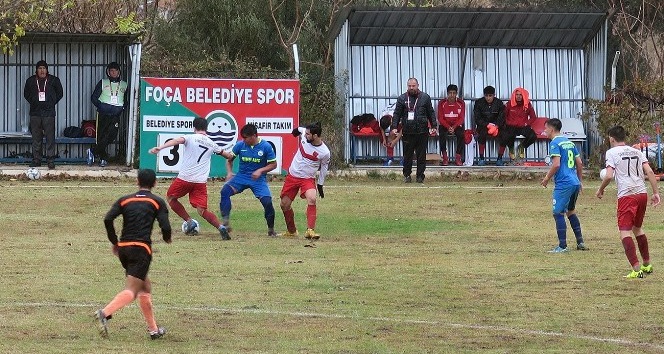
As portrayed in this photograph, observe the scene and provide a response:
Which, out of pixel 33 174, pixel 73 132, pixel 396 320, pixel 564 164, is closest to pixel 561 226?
pixel 564 164

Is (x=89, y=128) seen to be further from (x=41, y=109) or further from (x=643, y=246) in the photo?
(x=643, y=246)

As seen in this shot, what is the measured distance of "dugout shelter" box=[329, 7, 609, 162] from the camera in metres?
30.0

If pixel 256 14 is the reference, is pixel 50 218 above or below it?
below

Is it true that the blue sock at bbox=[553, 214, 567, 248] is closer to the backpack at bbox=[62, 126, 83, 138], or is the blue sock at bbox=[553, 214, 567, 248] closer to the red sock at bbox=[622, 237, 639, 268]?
the red sock at bbox=[622, 237, 639, 268]

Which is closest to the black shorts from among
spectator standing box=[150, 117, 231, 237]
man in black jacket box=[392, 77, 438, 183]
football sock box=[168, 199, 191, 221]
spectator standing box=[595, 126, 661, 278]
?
spectator standing box=[595, 126, 661, 278]

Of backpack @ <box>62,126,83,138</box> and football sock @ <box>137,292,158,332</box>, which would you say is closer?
football sock @ <box>137,292,158,332</box>

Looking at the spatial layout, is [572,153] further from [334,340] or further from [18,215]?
[18,215]

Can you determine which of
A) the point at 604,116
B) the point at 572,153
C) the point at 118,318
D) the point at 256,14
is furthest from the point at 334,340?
the point at 256,14

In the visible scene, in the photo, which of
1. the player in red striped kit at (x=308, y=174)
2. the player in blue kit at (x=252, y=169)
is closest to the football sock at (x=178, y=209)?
the player in blue kit at (x=252, y=169)

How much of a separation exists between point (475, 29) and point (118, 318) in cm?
1933

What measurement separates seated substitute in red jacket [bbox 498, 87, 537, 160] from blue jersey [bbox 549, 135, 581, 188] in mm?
11674

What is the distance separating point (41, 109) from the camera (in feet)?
90.2

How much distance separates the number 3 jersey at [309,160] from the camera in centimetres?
1919

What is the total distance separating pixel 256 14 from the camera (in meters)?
36.3
